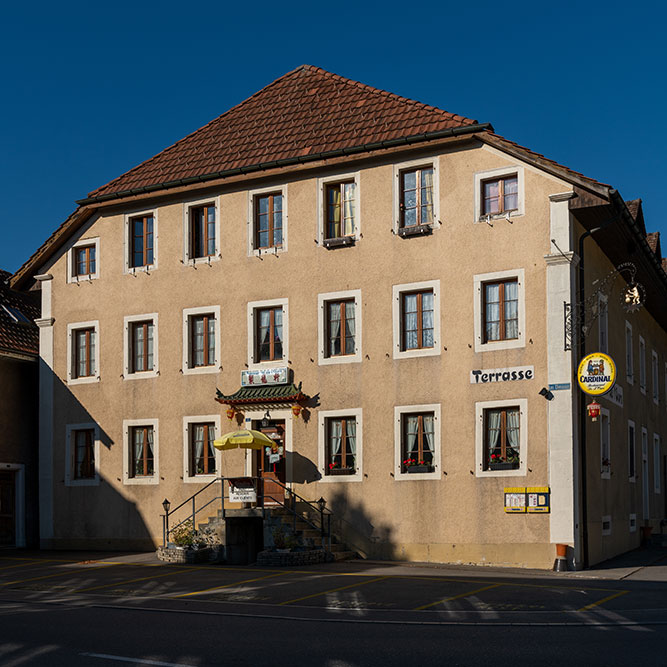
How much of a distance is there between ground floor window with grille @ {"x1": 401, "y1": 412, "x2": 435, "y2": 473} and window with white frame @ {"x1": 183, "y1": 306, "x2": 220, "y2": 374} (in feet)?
20.1

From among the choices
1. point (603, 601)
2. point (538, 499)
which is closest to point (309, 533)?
point (538, 499)

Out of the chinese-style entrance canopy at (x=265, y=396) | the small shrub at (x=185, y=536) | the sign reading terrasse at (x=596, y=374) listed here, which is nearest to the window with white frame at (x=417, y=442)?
the chinese-style entrance canopy at (x=265, y=396)

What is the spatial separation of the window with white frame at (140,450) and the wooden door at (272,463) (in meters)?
3.48

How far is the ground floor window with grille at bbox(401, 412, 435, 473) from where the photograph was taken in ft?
83.6

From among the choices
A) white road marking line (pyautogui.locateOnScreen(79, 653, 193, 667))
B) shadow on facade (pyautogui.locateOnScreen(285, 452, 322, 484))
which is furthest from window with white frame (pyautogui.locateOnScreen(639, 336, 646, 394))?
white road marking line (pyautogui.locateOnScreen(79, 653, 193, 667))

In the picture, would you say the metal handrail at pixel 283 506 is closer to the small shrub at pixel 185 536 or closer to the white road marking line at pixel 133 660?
the small shrub at pixel 185 536

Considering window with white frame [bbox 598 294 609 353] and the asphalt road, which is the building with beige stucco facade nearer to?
window with white frame [bbox 598 294 609 353]

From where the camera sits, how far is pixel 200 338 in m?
29.2

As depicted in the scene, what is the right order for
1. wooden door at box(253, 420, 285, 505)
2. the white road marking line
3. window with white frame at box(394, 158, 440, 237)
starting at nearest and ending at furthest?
1. the white road marking line
2. window with white frame at box(394, 158, 440, 237)
3. wooden door at box(253, 420, 285, 505)

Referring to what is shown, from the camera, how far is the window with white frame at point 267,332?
2773cm

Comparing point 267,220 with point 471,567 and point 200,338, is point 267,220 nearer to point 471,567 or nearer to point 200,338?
point 200,338

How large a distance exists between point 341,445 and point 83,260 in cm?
1069

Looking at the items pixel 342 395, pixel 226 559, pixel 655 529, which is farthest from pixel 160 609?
pixel 655 529

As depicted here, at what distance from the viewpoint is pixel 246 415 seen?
2797 centimetres
